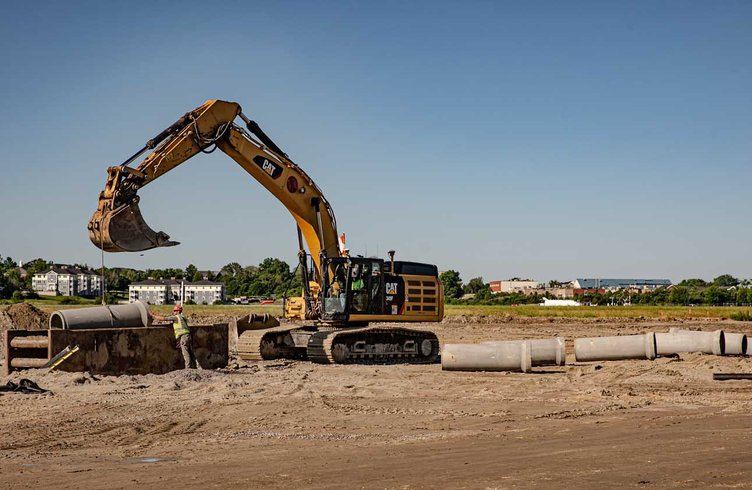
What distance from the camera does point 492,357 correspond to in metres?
18.7

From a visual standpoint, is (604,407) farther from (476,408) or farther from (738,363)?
(738,363)

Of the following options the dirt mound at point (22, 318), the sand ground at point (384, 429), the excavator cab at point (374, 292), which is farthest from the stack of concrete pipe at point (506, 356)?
the dirt mound at point (22, 318)

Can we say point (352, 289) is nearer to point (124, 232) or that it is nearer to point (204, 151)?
point (204, 151)

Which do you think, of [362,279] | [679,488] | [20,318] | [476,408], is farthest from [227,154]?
[20,318]

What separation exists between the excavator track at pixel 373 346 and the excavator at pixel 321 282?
0.02m

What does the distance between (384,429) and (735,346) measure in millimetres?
12328

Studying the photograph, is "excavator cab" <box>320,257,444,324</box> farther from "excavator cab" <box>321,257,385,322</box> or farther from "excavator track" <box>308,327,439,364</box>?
"excavator track" <box>308,327,439,364</box>

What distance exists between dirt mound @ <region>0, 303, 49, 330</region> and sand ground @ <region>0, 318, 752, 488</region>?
1855cm

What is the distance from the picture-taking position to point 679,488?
23.3 feet

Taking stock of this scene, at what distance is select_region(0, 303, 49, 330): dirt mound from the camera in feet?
110


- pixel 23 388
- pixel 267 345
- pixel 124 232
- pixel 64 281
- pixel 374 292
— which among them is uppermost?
pixel 64 281

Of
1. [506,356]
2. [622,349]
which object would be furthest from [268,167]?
[622,349]

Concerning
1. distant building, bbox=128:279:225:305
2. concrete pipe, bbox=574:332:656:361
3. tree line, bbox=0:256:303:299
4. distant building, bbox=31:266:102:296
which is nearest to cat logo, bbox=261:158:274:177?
concrete pipe, bbox=574:332:656:361

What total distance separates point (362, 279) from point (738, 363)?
29.3ft
